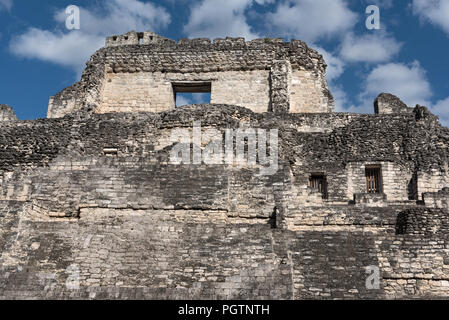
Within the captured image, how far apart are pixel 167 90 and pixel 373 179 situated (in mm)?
9208

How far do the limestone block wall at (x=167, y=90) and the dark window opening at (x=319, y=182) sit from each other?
5301mm

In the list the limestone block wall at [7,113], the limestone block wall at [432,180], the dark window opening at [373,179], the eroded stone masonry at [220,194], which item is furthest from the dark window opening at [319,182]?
the limestone block wall at [7,113]

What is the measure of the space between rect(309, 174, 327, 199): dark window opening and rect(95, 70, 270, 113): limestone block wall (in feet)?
17.4

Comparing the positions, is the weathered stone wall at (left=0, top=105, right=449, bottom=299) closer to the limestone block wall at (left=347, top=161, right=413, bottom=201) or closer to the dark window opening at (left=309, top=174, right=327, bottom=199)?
the limestone block wall at (left=347, top=161, right=413, bottom=201)

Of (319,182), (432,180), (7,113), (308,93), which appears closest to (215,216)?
(319,182)

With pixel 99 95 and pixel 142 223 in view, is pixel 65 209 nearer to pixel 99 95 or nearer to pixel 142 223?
pixel 142 223

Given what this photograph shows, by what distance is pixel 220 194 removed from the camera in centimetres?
1126

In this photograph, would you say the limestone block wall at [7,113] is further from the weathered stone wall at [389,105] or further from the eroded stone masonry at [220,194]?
the weathered stone wall at [389,105]

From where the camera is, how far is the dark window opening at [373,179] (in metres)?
15.0

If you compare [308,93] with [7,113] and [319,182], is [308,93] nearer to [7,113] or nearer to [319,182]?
[319,182]

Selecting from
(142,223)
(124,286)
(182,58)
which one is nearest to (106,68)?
(182,58)

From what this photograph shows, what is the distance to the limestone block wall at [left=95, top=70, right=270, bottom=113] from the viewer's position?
19469mm

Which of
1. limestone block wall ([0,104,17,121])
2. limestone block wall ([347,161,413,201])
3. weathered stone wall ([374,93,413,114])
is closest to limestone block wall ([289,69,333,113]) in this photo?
weathered stone wall ([374,93,413,114])
